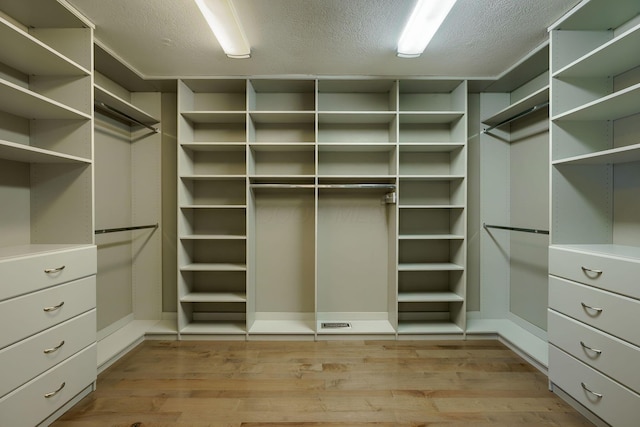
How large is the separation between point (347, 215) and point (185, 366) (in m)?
1.97

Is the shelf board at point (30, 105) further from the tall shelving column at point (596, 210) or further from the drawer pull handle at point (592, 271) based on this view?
the drawer pull handle at point (592, 271)

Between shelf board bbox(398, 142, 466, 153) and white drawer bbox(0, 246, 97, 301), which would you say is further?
shelf board bbox(398, 142, 466, 153)

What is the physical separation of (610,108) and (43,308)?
347 cm

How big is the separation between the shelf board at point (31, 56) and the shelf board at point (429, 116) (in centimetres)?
253

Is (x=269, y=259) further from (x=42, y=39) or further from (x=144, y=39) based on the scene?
(x=42, y=39)

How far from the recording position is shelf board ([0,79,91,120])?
1418 mm

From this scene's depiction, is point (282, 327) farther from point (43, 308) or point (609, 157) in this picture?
point (609, 157)

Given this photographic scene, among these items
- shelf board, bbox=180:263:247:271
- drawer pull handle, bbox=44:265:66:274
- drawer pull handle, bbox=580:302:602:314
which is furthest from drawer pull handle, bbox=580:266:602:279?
drawer pull handle, bbox=44:265:66:274

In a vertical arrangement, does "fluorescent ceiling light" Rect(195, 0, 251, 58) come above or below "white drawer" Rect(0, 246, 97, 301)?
above

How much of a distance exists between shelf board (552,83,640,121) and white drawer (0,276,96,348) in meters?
3.23

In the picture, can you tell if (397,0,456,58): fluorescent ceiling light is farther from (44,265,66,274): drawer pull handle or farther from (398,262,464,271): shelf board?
(44,265,66,274): drawer pull handle

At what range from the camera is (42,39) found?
1.86 m

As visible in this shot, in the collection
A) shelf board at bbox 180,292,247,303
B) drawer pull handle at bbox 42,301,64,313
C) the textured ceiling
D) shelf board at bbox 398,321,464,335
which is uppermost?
the textured ceiling

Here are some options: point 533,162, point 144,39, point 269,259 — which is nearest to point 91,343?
point 269,259
